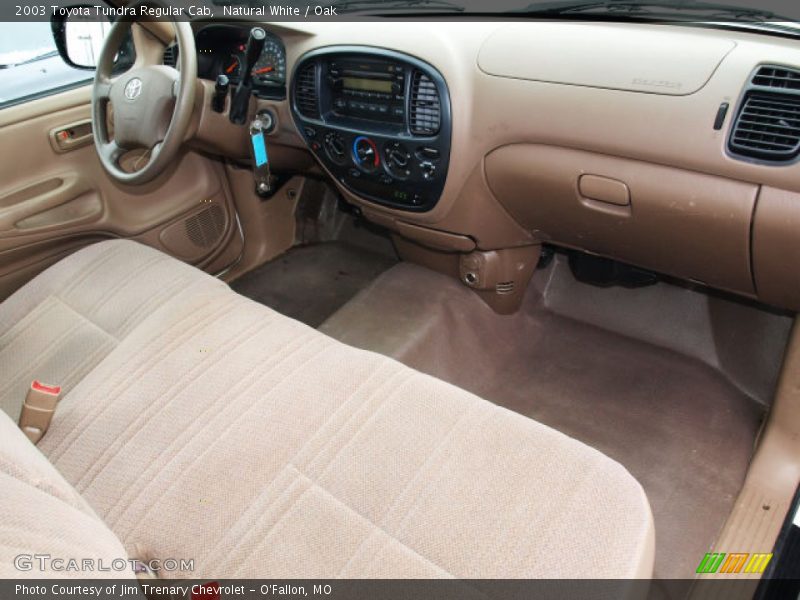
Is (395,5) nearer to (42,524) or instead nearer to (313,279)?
(313,279)

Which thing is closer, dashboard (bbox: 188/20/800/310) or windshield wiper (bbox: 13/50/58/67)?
dashboard (bbox: 188/20/800/310)

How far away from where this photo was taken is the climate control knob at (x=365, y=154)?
180 centimetres

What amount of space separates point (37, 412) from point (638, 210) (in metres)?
1.27

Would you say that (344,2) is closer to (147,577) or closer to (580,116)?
(580,116)

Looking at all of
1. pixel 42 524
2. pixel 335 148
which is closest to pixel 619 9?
pixel 335 148

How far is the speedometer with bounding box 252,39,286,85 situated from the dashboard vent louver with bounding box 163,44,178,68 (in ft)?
0.74

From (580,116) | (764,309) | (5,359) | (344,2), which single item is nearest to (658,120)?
(580,116)

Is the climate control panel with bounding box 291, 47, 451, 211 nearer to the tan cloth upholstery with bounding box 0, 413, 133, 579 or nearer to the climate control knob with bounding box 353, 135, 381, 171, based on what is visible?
the climate control knob with bounding box 353, 135, 381, 171

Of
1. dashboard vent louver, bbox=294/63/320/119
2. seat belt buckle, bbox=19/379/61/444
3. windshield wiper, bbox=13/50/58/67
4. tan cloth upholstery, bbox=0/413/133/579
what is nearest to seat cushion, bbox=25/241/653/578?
seat belt buckle, bbox=19/379/61/444

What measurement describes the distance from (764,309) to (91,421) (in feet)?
5.64

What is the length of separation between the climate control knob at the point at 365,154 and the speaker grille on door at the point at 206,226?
0.79 meters

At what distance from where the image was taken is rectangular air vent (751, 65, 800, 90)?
3.87 feet

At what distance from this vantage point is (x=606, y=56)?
1382mm

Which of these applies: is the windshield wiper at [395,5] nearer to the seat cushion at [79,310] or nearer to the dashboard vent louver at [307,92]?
the dashboard vent louver at [307,92]
